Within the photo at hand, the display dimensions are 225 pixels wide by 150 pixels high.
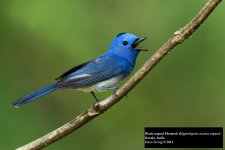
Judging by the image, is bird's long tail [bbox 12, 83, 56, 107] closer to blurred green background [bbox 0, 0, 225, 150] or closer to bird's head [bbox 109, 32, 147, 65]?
bird's head [bbox 109, 32, 147, 65]

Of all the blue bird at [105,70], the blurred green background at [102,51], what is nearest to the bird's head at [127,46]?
the blue bird at [105,70]

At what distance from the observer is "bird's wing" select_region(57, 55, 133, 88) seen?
14.9 ft

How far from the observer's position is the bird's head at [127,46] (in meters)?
4.62

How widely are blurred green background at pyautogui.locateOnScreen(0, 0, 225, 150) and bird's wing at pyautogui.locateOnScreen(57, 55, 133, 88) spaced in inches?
58.1

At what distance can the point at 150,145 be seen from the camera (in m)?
5.03

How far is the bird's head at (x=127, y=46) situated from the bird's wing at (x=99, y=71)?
0.07 m

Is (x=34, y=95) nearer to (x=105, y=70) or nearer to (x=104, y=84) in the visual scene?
(x=104, y=84)

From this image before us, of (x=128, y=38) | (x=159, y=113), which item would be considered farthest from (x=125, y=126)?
(x=128, y=38)

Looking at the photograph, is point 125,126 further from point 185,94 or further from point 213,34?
point 213,34

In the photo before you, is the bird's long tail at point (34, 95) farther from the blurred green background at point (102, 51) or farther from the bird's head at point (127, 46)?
the blurred green background at point (102, 51)

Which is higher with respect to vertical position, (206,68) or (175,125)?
(206,68)

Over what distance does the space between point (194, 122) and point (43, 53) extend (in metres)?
1.94

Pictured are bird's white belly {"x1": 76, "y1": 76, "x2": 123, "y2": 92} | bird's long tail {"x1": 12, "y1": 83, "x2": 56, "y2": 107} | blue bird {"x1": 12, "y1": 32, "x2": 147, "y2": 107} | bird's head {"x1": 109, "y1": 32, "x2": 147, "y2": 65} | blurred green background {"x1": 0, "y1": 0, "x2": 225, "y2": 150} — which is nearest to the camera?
bird's long tail {"x1": 12, "y1": 83, "x2": 56, "y2": 107}

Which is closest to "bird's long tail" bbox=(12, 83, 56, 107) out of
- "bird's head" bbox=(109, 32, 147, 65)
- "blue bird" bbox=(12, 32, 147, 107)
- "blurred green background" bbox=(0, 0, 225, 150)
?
"blue bird" bbox=(12, 32, 147, 107)
